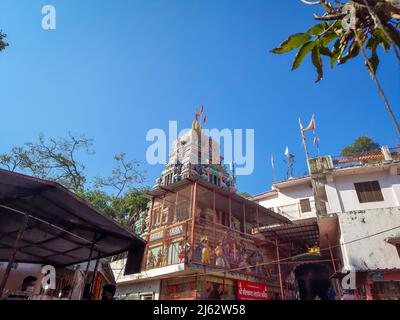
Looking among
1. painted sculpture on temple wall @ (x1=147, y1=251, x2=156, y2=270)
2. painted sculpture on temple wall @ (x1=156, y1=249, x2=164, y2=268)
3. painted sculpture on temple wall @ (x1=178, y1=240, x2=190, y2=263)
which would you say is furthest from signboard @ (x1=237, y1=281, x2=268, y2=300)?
painted sculpture on temple wall @ (x1=147, y1=251, x2=156, y2=270)

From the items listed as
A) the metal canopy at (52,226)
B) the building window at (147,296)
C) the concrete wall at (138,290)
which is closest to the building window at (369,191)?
the concrete wall at (138,290)

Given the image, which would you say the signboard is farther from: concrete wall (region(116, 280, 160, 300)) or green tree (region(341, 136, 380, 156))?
green tree (region(341, 136, 380, 156))

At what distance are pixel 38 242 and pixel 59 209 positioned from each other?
2170mm

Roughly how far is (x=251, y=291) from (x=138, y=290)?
5.72m

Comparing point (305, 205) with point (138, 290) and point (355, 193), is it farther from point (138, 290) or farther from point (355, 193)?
point (138, 290)

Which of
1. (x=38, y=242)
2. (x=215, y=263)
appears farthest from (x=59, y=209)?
(x=215, y=263)

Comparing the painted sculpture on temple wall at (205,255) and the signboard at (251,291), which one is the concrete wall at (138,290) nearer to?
the painted sculpture on temple wall at (205,255)

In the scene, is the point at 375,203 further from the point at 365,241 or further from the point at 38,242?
the point at 38,242

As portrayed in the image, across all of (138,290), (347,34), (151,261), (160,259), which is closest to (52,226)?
(347,34)

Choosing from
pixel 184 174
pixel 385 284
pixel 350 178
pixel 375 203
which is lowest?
pixel 385 284

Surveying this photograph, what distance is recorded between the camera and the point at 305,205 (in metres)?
24.4

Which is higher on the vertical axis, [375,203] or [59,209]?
[375,203]

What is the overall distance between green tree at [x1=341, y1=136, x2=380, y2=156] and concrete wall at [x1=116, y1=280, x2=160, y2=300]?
36.3m
